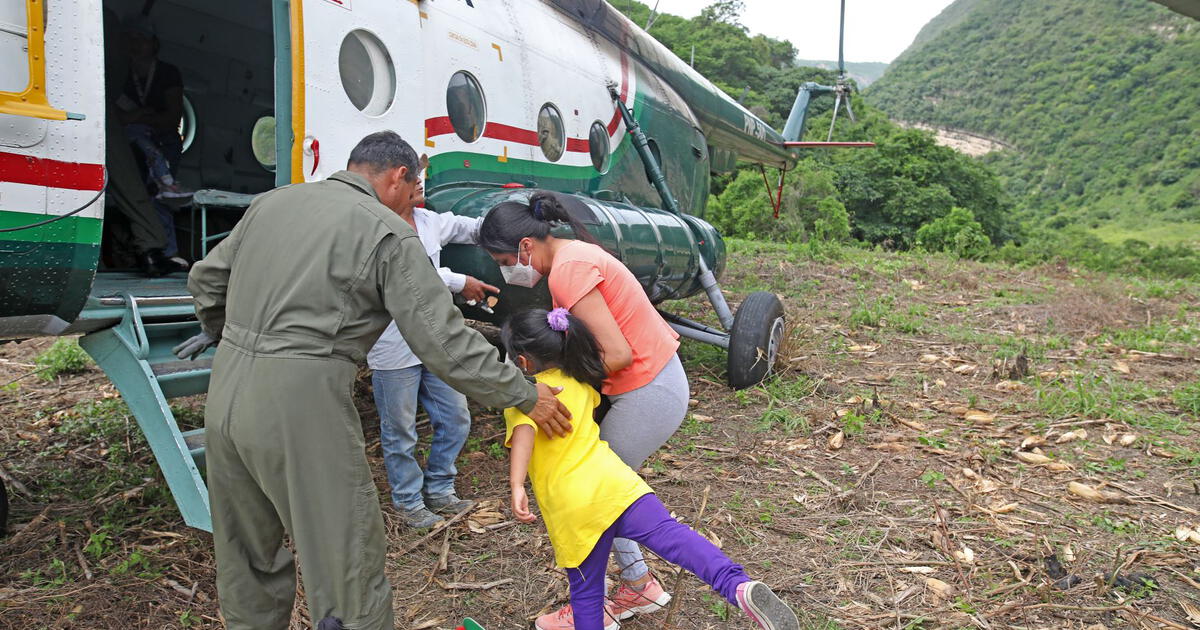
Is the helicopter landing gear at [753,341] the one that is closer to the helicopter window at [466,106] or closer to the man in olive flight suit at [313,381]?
the helicopter window at [466,106]

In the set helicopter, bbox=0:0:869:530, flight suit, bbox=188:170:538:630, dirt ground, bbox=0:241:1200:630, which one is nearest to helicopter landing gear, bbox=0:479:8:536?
dirt ground, bbox=0:241:1200:630

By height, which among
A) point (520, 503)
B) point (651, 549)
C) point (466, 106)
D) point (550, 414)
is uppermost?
point (466, 106)

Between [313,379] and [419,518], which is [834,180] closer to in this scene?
[419,518]

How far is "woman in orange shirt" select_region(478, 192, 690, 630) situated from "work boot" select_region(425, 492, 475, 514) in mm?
1143

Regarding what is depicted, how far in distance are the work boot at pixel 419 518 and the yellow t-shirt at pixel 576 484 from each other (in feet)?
4.74

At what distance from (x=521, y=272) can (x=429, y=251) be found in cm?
65

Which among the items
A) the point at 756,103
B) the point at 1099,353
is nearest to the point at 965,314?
the point at 1099,353

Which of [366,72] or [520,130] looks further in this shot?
[520,130]

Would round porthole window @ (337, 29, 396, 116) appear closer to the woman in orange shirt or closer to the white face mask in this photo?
the white face mask

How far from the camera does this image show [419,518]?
3867mm

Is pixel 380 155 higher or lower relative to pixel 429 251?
higher

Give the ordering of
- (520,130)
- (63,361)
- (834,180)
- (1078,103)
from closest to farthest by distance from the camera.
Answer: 1. (520,130)
2. (63,361)
3. (834,180)
4. (1078,103)

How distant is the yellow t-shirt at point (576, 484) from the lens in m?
2.48

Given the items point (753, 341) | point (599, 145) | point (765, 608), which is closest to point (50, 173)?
point (765, 608)
